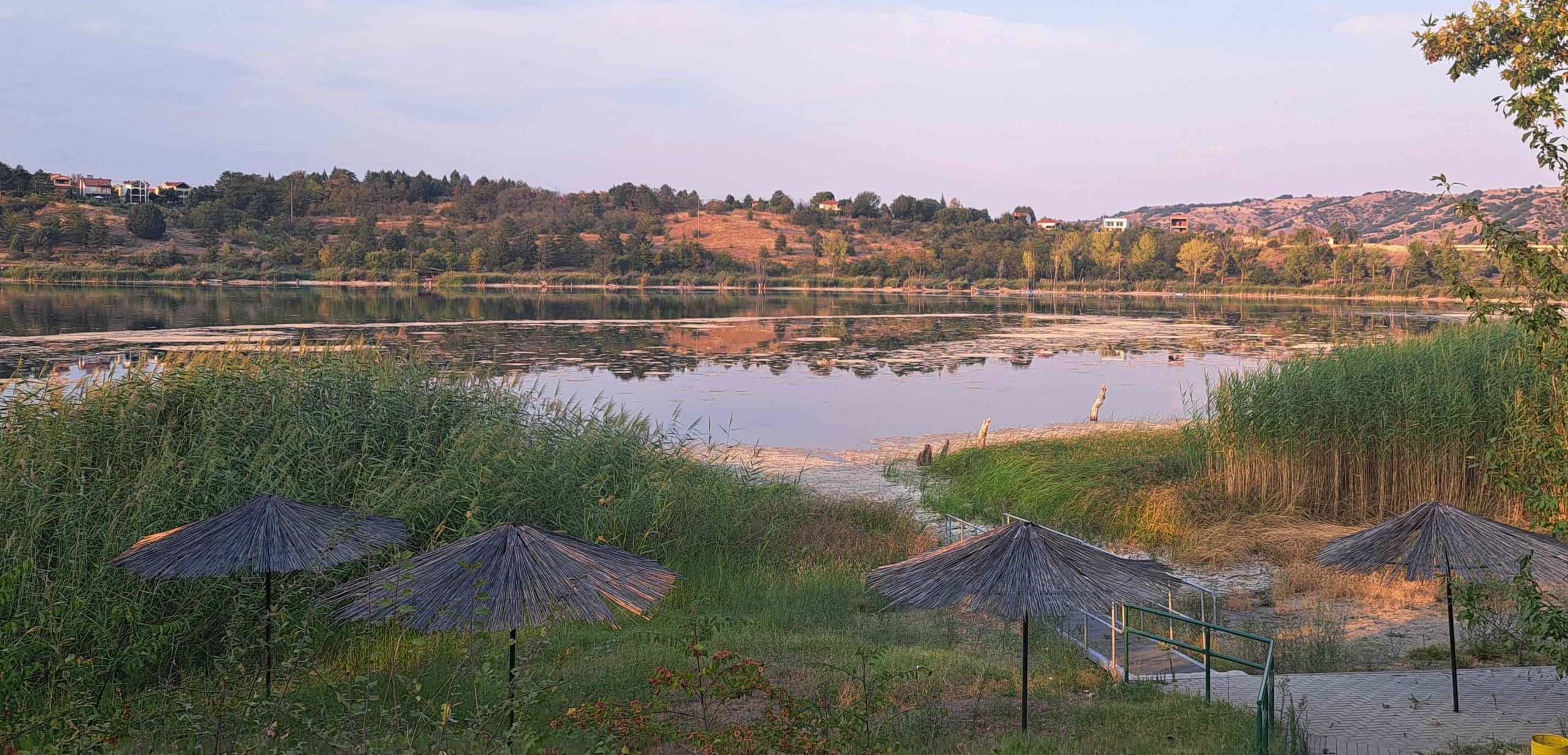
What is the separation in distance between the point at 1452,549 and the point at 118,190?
170 metres

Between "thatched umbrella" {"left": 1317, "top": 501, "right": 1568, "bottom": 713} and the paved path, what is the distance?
0.19 meters

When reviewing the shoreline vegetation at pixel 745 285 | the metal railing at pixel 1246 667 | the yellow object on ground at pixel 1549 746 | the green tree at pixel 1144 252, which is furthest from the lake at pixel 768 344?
the green tree at pixel 1144 252

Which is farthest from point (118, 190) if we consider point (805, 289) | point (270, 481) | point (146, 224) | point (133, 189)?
point (270, 481)

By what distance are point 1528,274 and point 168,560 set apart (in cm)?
870

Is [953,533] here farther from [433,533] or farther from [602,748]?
[602,748]

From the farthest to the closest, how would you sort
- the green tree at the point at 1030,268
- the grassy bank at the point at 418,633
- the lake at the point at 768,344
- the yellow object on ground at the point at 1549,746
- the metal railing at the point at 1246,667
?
the green tree at the point at 1030,268 → the lake at the point at 768,344 → the grassy bank at the point at 418,633 → the metal railing at the point at 1246,667 → the yellow object on ground at the point at 1549,746

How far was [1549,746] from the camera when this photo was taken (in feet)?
17.3

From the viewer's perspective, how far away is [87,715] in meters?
5.61

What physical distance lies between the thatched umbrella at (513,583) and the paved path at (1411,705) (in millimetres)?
3986

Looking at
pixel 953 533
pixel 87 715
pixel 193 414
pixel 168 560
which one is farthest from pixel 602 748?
pixel 953 533

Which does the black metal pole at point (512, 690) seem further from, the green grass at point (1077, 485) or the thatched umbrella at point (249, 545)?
the green grass at point (1077, 485)

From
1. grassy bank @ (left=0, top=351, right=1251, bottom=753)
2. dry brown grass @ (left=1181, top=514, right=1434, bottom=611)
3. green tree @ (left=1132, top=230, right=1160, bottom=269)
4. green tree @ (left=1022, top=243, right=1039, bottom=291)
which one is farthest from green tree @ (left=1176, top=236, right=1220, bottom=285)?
grassy bank @ (left=0, top=351, right=1251, bottom=753)

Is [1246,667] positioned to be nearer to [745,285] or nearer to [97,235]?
[745,285]

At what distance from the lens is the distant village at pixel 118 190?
109 meters
